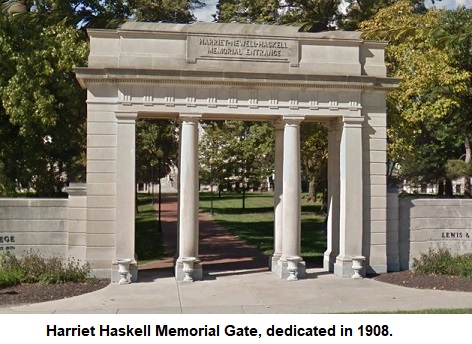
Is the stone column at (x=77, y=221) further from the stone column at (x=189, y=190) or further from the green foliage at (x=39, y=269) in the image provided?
the stone column at (x=189, y=190)

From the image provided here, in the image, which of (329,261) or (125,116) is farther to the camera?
(329,261)

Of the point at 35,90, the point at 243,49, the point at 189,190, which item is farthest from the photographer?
the point at 35,90

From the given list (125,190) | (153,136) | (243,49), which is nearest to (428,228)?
(243,49)

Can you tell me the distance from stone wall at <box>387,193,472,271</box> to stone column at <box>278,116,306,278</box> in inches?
117

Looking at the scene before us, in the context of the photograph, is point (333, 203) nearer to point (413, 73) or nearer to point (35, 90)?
point (413, 73)

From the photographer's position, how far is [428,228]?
17672mm

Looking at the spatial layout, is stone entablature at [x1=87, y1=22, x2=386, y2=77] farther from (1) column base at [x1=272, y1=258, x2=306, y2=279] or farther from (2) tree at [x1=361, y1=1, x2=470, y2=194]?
(2) tree at [x1=361, y1=1, x2=470, y2=194]

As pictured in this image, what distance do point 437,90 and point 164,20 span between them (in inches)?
593

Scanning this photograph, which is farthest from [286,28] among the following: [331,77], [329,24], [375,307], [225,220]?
[225,220]

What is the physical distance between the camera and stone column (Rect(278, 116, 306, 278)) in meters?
16.4

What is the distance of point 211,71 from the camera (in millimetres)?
15844

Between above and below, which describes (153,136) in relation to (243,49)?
below

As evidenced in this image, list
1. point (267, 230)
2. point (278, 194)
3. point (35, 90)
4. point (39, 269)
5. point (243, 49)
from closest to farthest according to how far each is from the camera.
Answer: point (39, 269) < point (243, 49) < point (278, 194) < point (35, 90) < point (267, 230)

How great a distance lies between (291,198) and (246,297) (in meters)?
3.57
